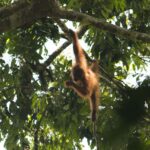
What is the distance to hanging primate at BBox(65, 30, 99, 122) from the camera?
17.8 feet

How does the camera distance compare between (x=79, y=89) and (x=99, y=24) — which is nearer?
(x=99, y=24)

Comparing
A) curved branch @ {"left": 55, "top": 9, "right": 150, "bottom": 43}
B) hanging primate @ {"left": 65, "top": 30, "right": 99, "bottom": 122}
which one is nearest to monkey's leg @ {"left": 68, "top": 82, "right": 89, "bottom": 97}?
hanging primate @ {"left": 65, "top": 30, "right": 99, "bottom": 122}

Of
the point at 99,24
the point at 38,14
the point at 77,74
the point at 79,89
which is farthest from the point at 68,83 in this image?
the point at 38,14

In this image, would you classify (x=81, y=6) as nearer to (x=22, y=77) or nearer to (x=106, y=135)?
(x=22, y=77)

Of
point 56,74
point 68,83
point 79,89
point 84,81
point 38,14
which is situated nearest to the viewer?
point 38,14

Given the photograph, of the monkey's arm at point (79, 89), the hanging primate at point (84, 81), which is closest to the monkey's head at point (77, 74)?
the hanging primate at point (84, 81)

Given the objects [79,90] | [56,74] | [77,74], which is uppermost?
[56,74]

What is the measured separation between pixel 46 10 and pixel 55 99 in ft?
8.56

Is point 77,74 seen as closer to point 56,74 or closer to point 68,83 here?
point 68,83

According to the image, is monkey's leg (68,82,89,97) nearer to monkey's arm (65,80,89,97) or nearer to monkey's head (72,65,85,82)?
monkey's arm (65,80,89,97)

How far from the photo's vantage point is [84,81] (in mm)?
5832

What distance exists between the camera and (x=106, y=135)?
73 cm

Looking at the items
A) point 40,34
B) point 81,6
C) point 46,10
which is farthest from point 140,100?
point 40,34

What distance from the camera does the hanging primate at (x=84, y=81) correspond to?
543 cm
